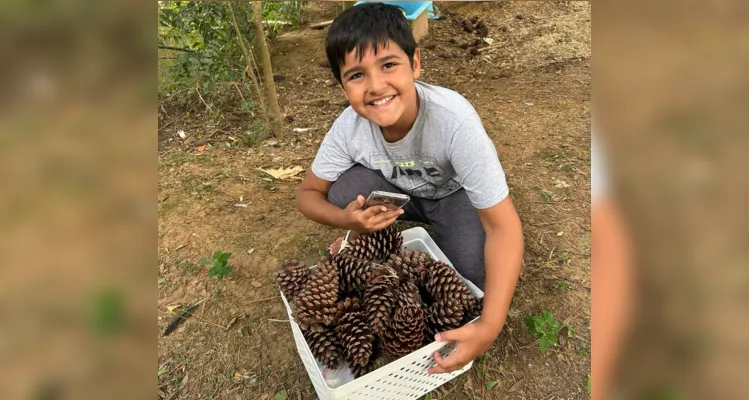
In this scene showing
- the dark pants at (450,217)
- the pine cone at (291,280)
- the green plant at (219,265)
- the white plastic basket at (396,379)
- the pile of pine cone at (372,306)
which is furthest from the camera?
the green plant at (219,265)

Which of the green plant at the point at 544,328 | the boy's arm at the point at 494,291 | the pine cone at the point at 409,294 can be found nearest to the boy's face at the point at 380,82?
the boy's arm at the point at 494,291

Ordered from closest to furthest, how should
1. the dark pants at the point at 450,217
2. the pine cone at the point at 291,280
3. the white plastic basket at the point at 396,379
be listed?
1. the white plastic basket at the point at 396,379
2. the pine cone at the point at 291,280
3. the dark pants at the point at 450,217

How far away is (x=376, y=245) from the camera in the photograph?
179 centimetres

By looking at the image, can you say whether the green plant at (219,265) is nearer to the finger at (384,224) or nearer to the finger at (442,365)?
the finger at (384,224)

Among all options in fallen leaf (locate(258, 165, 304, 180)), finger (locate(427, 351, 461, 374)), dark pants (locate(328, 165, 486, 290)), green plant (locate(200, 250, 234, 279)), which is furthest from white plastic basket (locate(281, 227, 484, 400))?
fallen leaf (locate(258, 165, 304, 180))

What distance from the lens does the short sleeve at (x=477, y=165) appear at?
1.57 meters

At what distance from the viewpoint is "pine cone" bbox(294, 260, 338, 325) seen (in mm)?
1521

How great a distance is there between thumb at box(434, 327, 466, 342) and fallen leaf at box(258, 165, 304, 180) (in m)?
1.73

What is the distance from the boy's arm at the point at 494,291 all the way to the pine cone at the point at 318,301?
398mm

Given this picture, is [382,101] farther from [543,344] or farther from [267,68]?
[267,68]
